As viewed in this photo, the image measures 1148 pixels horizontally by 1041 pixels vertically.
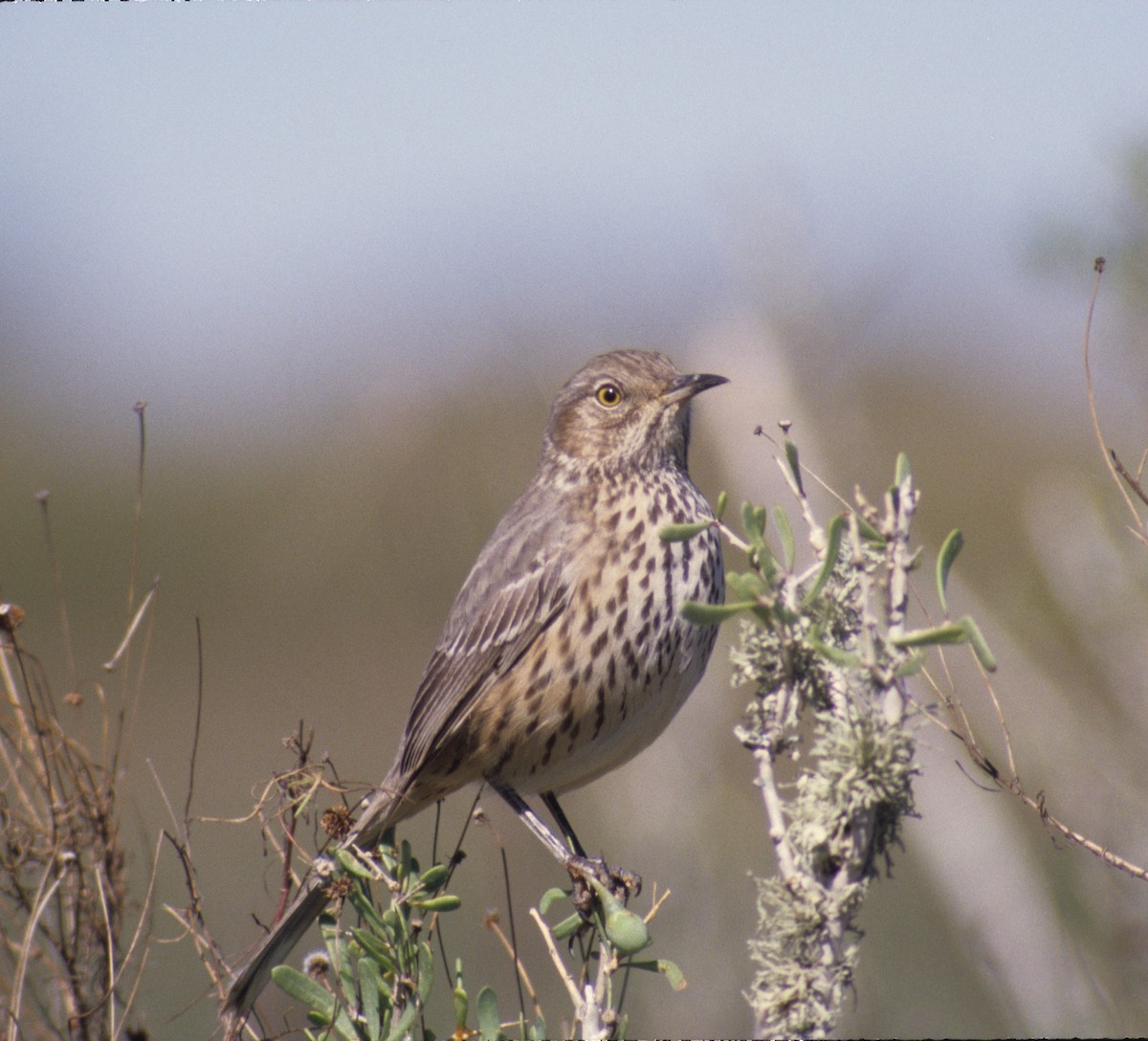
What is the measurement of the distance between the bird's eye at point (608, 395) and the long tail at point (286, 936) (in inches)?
72.2

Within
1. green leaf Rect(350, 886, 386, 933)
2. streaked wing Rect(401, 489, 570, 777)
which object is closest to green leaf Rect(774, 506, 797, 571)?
green leaf Rect(350, 886, 386, 933)

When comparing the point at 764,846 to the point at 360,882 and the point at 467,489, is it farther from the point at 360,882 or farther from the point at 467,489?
the point at 360,882

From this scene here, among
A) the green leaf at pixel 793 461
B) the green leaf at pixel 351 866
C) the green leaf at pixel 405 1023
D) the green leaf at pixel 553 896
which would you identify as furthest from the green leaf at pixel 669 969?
the green leaf at pixel 793 461

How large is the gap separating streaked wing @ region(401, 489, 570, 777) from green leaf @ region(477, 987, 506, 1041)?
2.22 meters

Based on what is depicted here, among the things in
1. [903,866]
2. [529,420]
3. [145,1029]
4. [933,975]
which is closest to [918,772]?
[145,1029]

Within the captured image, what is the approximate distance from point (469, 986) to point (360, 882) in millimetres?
5145

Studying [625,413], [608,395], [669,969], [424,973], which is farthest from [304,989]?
[608,395]

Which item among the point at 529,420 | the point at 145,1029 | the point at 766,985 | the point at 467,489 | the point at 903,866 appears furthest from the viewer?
the point at 903,866

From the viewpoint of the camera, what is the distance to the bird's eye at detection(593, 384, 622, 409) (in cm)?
549

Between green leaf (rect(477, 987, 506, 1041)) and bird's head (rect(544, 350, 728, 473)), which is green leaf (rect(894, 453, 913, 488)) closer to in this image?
green leaf (rect(477, 987, 506, 1041))

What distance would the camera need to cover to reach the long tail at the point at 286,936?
3.42 m

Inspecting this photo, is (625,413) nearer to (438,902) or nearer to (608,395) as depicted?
(608,395)

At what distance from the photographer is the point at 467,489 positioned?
7812 mm

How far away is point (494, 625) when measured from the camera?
16.4ft
